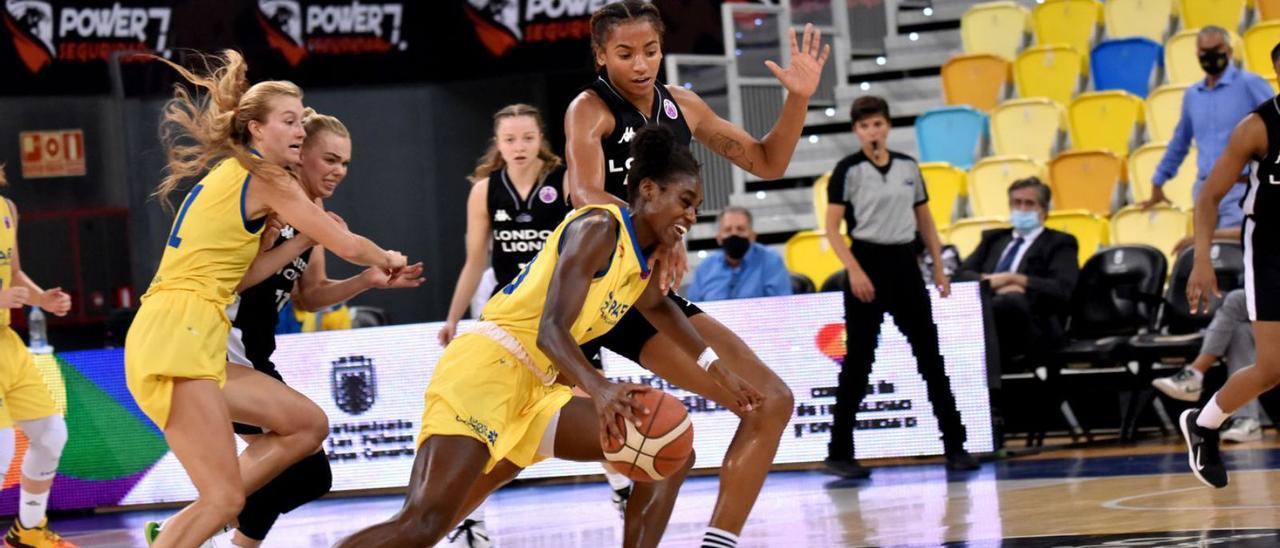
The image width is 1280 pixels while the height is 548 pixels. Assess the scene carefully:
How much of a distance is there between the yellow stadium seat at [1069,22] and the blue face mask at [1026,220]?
4199mm

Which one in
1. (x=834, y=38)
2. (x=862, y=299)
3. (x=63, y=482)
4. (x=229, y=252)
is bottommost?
(x=63, y=482)

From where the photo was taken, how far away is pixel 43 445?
7277 mm

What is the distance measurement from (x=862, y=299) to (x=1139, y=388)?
2.14m

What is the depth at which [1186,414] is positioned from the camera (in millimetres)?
7152

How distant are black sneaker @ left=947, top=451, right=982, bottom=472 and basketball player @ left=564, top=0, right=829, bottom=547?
3.56 metres

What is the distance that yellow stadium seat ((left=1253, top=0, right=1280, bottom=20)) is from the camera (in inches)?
509

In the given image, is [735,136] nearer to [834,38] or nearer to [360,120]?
[834,38]

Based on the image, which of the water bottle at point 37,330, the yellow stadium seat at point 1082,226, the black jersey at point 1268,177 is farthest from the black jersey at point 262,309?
the water bottle at point 37,330

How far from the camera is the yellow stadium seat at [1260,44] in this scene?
12094 millimetres

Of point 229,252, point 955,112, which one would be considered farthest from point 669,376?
point 955,112

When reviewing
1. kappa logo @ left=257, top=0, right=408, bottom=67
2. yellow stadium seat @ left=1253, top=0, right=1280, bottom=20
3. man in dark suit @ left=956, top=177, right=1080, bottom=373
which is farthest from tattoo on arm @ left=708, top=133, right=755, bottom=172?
kappa logo @ left=257, top=0, right=408, bottom=67

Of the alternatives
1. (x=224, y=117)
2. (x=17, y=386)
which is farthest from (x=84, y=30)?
(x=224, y=117)

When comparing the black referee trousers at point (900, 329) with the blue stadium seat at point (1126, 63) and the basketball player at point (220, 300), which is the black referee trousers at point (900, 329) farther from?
the blue stadium seat at point (1126, 63)

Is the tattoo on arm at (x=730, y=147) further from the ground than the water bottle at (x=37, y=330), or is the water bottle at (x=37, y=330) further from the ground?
the tattoo on arm at (x=730, y=147)
